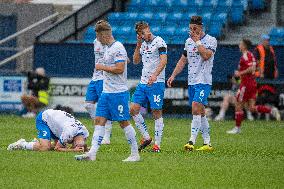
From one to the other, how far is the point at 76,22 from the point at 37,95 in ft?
14.5

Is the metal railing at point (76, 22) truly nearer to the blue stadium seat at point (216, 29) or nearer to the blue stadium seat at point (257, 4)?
the blue stadium seat at point (216, 29)

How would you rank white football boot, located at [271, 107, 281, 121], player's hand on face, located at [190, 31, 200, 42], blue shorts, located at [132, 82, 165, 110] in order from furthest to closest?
white football boot, located at [271, 107, 281, 121] < blue shorts, located at [132, 82, 165, 110] < player's hand on face, located at [190, 31, 200, 42]

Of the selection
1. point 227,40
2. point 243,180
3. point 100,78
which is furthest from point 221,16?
point 243,180

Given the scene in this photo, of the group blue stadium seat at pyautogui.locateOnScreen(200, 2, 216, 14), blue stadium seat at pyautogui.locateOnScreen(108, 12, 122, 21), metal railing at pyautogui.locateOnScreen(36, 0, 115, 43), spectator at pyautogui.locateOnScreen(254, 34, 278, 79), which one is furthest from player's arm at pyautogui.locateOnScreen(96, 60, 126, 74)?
blue stadium seat at pyautogui.locateOnScreen(108, 12, 122, 21)

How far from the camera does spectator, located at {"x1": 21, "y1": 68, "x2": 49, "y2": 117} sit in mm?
31500

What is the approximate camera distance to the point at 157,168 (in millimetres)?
15633

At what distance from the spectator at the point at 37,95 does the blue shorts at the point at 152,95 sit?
12.2 m

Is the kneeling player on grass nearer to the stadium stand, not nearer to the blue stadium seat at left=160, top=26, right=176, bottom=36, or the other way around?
the stadium stand

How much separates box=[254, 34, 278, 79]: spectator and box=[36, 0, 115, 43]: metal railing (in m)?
6.80

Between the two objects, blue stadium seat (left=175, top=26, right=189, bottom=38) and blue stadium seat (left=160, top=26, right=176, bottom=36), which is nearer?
blue stadium seat (left=175, top=26, right=189, bottom=38)

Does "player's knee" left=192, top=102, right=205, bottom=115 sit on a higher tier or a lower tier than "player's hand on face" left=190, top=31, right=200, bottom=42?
lower

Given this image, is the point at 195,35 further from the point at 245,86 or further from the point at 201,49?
the point at 245,86

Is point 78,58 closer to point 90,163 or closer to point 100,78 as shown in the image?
point 100,78

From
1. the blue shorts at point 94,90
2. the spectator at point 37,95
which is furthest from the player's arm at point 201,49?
the spectator at point 37,95
